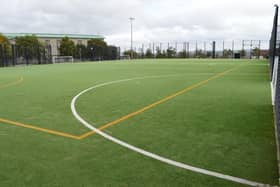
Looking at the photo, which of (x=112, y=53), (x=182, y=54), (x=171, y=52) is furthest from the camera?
(x=171, y=52)

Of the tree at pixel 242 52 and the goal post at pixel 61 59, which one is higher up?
the tree at pixel 242 52

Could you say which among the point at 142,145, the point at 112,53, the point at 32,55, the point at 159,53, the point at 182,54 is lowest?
the point at 142,145

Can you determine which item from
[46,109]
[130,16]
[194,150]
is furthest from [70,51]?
[194,150]

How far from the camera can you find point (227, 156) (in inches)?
126

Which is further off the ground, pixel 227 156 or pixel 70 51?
pixel 70 51

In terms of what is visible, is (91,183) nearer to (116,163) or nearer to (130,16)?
(116,163)

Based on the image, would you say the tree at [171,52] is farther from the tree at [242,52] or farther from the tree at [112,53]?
the tree at [242,52]

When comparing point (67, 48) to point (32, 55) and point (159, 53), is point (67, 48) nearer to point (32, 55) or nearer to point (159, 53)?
point (32, 55)

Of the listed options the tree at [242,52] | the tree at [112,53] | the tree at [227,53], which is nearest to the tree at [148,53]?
the tree at [112,53]

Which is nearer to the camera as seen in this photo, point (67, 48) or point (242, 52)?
point (242, 52)

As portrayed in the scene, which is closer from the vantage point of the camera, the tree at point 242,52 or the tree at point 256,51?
the tree at point 256,51

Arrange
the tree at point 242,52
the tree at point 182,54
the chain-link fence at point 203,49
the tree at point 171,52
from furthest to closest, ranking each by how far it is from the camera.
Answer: the tree at point 171,52
the tree at point 182,54
the tree at point 242,52
the chain-link fence at point 203,49

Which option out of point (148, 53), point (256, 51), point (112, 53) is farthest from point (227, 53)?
point (112, 53)

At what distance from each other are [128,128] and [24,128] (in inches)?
71.3
